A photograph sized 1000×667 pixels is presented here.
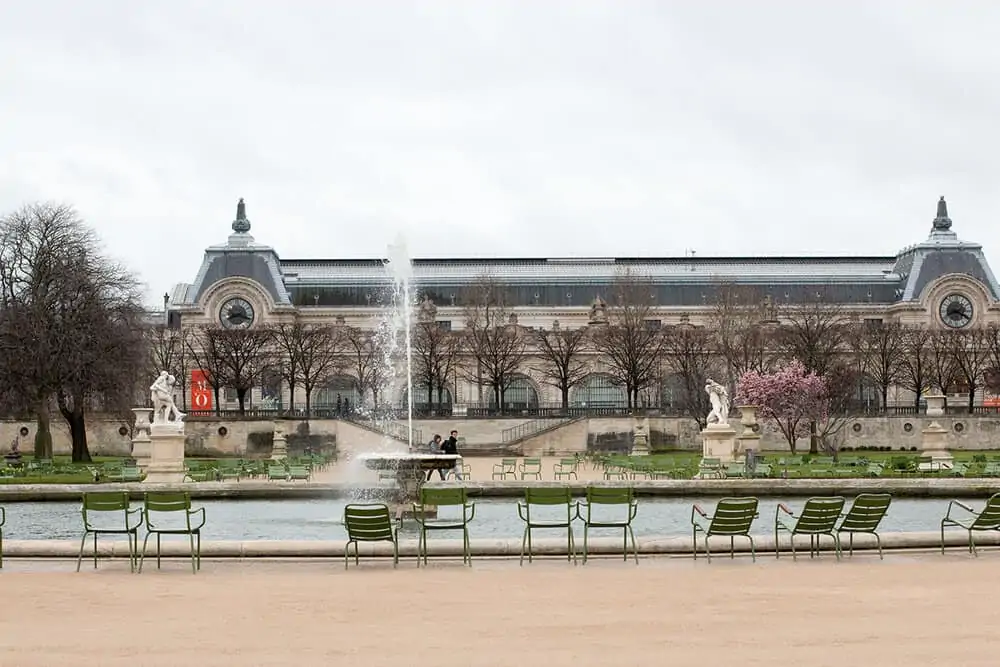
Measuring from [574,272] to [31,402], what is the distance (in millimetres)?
49352

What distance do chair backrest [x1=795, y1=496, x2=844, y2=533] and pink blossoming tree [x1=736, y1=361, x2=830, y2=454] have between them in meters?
32.9

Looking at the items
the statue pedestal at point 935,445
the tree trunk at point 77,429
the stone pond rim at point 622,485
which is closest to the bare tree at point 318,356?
the tree trunk at point 77,429

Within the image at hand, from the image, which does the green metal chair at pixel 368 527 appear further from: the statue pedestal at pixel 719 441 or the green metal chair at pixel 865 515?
the statue pedestal at pixel 719 441

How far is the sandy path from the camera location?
29.7ft

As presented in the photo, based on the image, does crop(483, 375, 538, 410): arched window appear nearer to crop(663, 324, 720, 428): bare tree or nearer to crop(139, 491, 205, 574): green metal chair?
crop(663, 324, 720, 428): bare tree

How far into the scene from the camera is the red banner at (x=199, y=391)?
2724 inches

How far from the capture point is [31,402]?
42.7 meters

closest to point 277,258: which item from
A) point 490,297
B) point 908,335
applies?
point 490,297

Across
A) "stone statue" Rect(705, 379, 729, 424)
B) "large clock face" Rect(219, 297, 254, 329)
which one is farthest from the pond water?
"large clock face" Rect(219, 297, 254, 329)

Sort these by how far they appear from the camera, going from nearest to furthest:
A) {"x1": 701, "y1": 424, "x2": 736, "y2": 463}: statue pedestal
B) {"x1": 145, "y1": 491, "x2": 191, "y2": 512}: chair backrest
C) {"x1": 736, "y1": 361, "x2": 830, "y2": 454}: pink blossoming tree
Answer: {"x1": 145, "y1": 491, "x2": 191, "y2": 512}: chair backrest, {"x1": 701, "y1": 424, "x2": 736, "y2": 463}: statue pedestal, {"x1": 736, "y1": 361, "x2": 830, "y2": 454}: pink blossoming tree

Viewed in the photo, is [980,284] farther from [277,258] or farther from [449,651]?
[449,651]

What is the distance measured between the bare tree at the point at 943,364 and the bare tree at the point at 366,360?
94.9ft

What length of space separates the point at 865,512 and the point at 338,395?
2419 inches

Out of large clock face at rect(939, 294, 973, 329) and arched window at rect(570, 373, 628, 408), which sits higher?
large clock face at rect(939, 294, 973, 329)
